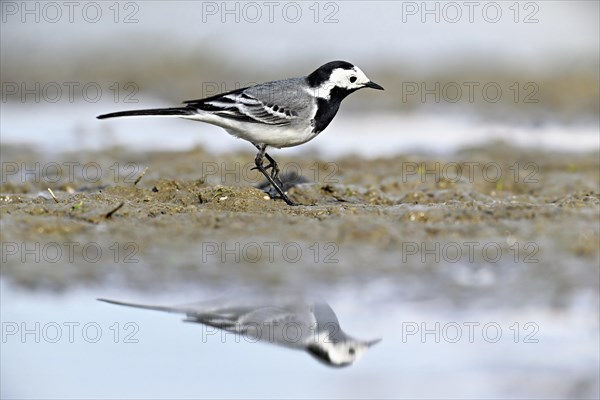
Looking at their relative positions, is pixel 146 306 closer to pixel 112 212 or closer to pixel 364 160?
pixel 112 212

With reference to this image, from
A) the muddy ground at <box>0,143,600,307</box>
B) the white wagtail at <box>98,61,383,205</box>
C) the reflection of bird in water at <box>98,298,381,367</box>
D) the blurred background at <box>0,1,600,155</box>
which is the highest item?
the blurred background at <box>0,1,600,155</box>

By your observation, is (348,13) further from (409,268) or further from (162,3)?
(409,268)

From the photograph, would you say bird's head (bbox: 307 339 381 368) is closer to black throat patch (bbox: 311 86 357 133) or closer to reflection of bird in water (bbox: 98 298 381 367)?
reflection of bird in water (bbox: 98 298 381 367)

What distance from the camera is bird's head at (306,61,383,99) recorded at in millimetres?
9703

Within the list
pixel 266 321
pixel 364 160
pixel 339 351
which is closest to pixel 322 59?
pixel 364 160

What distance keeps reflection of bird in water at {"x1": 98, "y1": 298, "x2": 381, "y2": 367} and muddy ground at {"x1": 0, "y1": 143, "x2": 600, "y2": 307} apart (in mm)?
486

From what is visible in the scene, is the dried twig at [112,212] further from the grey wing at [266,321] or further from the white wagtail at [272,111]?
the grey wing at [266,321]

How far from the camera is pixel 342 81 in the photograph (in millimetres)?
9820

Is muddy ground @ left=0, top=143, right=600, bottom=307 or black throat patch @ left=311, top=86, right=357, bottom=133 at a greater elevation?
black throat patch @ left=311, top=86, right=357, bottom=133

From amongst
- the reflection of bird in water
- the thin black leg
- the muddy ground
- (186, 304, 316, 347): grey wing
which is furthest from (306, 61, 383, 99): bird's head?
(186, 304, 316, 347): grey wing

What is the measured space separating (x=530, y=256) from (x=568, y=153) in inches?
221

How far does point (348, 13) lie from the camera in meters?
18.8

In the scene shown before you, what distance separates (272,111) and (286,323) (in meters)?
3.70

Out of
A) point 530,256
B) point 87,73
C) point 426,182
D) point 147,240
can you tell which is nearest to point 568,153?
point 426,182
